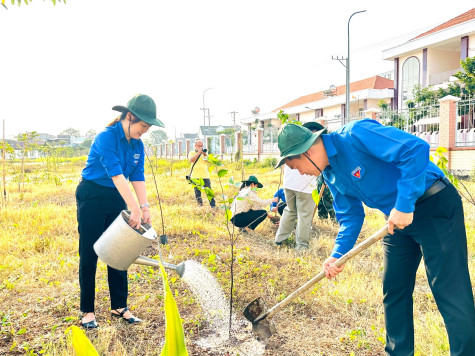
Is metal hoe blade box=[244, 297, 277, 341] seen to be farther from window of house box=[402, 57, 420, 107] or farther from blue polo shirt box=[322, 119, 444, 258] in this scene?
window of house box=[402, 57, 420, 107]

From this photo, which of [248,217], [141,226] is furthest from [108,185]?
[248,217]

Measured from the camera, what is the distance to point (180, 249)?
179 inches

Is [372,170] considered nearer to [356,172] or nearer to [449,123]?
[356,172]

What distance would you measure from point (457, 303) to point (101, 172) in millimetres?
2167

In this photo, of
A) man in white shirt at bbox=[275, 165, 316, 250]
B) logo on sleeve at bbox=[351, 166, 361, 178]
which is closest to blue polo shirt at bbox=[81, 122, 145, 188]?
logo on sleeve at bbox=[351, 166, 361, 178]

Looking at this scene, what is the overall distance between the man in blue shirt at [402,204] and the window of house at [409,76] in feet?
66.9

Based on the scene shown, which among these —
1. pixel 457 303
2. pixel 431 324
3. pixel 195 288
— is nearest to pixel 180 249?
pixel 195 288

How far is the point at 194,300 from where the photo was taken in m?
3.26

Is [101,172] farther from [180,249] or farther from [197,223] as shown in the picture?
[197,223]

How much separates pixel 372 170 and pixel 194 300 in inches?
80.5

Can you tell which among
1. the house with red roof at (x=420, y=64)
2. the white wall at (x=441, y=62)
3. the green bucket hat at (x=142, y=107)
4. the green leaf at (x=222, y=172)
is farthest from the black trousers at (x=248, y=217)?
the white wall at (x=441, y=62)

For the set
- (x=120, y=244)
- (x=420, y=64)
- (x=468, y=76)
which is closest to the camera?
(x=120, y=244)

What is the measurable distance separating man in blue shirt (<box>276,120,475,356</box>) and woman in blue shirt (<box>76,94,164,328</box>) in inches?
41.4

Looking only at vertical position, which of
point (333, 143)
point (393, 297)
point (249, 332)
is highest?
point (333, 143)
